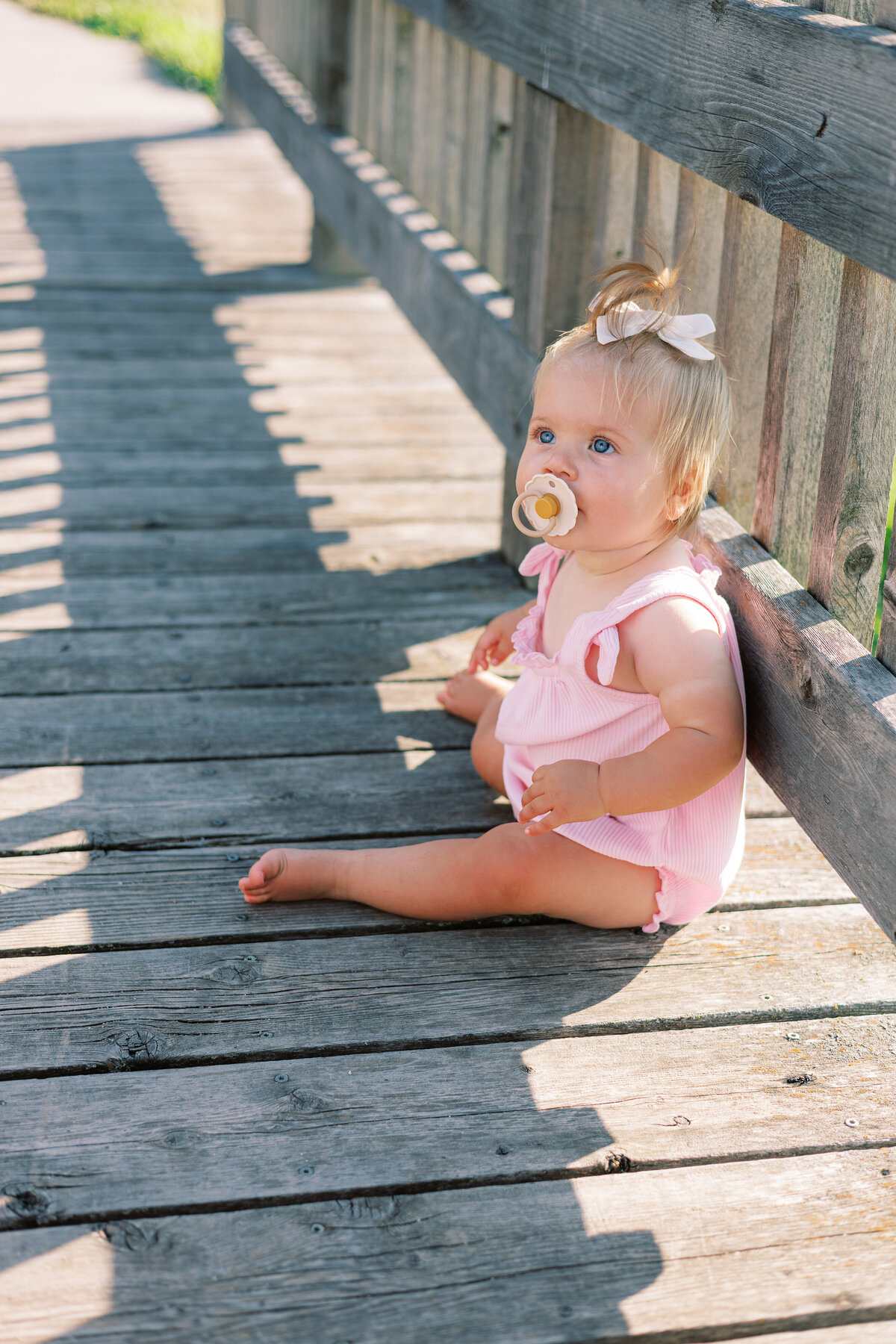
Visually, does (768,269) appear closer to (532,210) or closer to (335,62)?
(532,210)

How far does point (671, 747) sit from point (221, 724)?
0.97m

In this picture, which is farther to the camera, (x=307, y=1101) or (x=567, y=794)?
(x=567, y=794)

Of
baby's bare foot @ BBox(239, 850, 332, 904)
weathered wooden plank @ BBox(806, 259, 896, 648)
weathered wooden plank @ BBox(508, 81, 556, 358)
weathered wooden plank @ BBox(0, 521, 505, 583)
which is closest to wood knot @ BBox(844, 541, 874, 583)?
weathered wooden plank @ BBox(806, 259, 896, 648)

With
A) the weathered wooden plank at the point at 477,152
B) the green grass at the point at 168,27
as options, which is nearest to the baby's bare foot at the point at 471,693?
the weathered wooden plank at the point at 477,152

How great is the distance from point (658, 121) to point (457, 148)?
1.59m

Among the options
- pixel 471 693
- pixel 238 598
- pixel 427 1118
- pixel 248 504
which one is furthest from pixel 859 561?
pixel 248 504

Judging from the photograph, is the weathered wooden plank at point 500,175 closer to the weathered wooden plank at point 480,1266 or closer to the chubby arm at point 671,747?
the chubby arm at point 671,747

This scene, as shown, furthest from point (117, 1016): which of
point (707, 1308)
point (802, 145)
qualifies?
point (802, 145)

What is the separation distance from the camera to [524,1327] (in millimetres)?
1326

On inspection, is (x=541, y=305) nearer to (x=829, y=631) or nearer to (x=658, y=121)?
(x=658, y=121)

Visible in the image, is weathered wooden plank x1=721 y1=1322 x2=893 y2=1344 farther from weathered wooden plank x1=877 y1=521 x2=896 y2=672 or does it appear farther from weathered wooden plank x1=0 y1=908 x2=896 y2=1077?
weathered wooden plank x1=877 y1=521 x2=896 y2=672

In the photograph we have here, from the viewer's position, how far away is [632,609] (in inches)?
68.4

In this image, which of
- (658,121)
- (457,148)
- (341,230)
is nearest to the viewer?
(658,121)

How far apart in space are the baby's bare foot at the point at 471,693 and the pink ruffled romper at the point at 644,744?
1.63 feet
